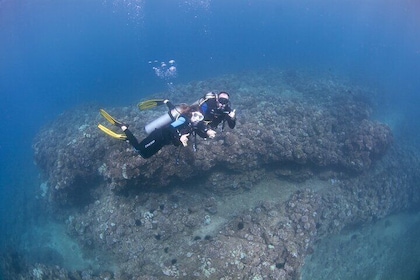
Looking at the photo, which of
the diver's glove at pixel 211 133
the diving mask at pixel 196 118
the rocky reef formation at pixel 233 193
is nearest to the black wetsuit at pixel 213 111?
the diving mask at pixel 196 118

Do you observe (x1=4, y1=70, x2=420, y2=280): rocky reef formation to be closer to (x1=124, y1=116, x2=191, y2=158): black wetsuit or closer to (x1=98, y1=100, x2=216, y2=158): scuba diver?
(x1=124, y1=116, x2=191, y2=158): black wetsuit

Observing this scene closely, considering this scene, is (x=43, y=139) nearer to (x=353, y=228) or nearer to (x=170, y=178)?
(x=170, y=178)

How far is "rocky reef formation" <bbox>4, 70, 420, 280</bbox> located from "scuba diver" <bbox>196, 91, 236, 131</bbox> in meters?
3.26

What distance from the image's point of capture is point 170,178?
15000 mm

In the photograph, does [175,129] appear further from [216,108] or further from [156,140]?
[156,140]

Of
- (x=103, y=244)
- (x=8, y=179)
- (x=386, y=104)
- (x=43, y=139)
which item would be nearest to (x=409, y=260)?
(x=103, y=244)

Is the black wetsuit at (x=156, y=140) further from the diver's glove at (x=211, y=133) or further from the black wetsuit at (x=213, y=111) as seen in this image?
the black wetsuit at (x=213, y=111)

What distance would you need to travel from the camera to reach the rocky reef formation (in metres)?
13.2

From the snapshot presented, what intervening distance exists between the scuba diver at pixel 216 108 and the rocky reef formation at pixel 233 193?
326 cm

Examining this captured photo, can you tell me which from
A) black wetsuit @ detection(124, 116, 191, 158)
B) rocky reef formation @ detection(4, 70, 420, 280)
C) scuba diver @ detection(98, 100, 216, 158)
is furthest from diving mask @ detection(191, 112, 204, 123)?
rocky reef formation @ detection(4, 70, 420, 280)

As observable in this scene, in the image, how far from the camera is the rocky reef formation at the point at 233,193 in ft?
43.2

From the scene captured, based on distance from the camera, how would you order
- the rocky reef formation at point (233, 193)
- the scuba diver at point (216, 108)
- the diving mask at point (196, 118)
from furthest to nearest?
1. the rocky reef formation at point (233, 193)
2. the scuba diver at point (216, 108)
3. the diving mask at point (196, 118)

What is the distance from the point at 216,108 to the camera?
9242 mm

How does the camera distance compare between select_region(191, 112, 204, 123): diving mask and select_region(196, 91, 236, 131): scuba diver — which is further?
select_region(196, 91, 236, 131): scuba diver
